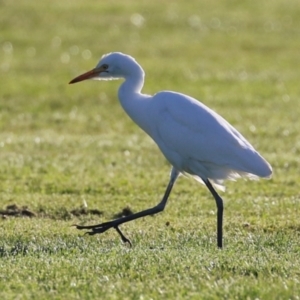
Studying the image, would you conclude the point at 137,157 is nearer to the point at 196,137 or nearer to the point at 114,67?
the point at 114,67

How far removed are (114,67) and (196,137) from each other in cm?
110

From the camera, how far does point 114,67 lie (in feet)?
27.0

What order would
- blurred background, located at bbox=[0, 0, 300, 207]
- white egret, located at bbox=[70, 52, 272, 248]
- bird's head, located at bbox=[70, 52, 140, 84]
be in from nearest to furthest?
white egret, located at bbox=[70, 52, 272, 248] < bird's head, located at bbox=[70, 52, 140, 84] < blurred background, located at bbox=[0, 0, 300, 207]

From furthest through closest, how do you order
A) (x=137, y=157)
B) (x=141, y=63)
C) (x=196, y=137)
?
(x=141, y=63)
(x=137, y=157)
(x=196, y=137)

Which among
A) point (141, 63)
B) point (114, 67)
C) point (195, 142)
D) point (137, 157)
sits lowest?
point (141, 63)

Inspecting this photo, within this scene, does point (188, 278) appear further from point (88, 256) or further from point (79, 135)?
→ point (79, 135)

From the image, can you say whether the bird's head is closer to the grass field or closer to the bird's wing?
the bird's wing

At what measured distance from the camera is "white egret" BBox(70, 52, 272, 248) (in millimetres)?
7527

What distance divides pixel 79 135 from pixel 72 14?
46.5ft

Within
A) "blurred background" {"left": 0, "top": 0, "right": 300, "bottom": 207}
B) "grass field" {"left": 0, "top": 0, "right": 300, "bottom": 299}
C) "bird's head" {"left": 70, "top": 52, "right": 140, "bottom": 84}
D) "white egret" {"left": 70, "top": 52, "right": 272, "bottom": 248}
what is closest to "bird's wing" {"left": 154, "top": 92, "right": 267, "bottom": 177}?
"white egret" {"left": 70, "top": 52, "right": 272, "bottom": 248}

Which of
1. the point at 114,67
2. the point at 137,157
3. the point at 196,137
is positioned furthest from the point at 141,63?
the point at 196,137

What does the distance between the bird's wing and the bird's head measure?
1.52 feet

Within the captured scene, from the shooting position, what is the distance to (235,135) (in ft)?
25.5

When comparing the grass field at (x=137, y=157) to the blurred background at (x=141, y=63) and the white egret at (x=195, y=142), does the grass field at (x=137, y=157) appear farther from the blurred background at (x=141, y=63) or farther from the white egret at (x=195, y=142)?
the white egret at (x=195, y=142)
